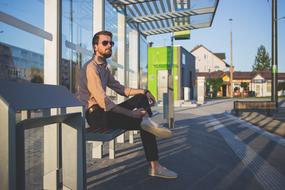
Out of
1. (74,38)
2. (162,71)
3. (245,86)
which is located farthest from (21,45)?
(245,86)

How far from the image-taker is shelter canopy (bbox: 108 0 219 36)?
8.33 m

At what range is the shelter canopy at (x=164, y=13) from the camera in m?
8.33

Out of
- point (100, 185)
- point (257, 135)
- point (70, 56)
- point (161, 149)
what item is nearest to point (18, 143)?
point (100, 185)

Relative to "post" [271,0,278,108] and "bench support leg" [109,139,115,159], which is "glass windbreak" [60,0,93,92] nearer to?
"bench support leg" [109,139,115,159]

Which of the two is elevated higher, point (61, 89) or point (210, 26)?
point (210, 26)

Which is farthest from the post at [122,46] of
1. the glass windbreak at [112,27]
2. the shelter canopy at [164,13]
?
the shelter canopy at [164,13]

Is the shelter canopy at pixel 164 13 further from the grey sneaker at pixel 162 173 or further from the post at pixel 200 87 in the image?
the post at pixel 200 87

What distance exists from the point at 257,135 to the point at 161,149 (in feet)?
9.09

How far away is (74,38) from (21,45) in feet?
5.38

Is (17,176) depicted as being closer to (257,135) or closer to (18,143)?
(18,143)

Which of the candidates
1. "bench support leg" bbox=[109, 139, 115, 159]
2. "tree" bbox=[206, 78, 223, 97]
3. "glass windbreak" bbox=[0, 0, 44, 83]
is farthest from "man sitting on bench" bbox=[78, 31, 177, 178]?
"tree" bbox=[206, 78, 223, 97]

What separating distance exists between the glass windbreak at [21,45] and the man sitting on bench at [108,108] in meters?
0.51

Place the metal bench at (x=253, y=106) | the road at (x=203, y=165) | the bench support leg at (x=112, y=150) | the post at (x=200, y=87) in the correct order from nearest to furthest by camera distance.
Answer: the road at (x=203, y=165), the bench support leg at (x=112, y=150), the metal bench at (x=253, y=106), the post at (x=200, y=87)

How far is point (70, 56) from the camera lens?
177 inches
